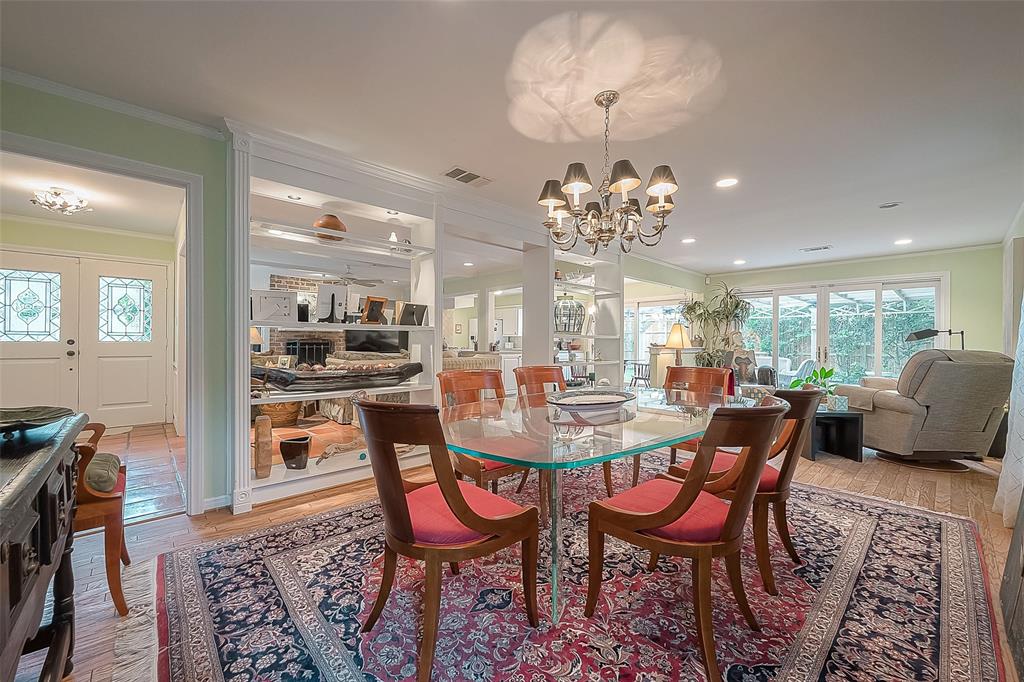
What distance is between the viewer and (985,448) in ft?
12.1

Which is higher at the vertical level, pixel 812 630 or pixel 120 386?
pixel 120 386

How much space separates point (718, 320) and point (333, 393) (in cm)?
726

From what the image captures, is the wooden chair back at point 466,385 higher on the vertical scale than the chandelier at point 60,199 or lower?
lower

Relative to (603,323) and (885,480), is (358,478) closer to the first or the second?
(603,323)

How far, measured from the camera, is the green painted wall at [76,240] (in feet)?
15.3

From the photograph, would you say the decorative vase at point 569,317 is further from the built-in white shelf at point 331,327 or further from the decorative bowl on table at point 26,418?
the decorative bowl on table at point 26,418

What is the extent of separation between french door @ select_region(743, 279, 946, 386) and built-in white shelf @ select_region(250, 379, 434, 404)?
6.39 metres

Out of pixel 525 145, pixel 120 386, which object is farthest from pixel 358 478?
pixel 120 386

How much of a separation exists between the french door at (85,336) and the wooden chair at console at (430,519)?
5752mm

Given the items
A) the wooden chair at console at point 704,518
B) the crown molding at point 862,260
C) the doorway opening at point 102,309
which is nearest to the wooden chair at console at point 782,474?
the wooden chair at console at point 704,518

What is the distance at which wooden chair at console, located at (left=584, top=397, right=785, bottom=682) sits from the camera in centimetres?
130

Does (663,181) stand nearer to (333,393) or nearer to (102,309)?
(333,393)

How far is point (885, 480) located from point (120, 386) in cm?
822

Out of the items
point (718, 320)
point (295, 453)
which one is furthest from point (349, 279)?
point (718, 320)
